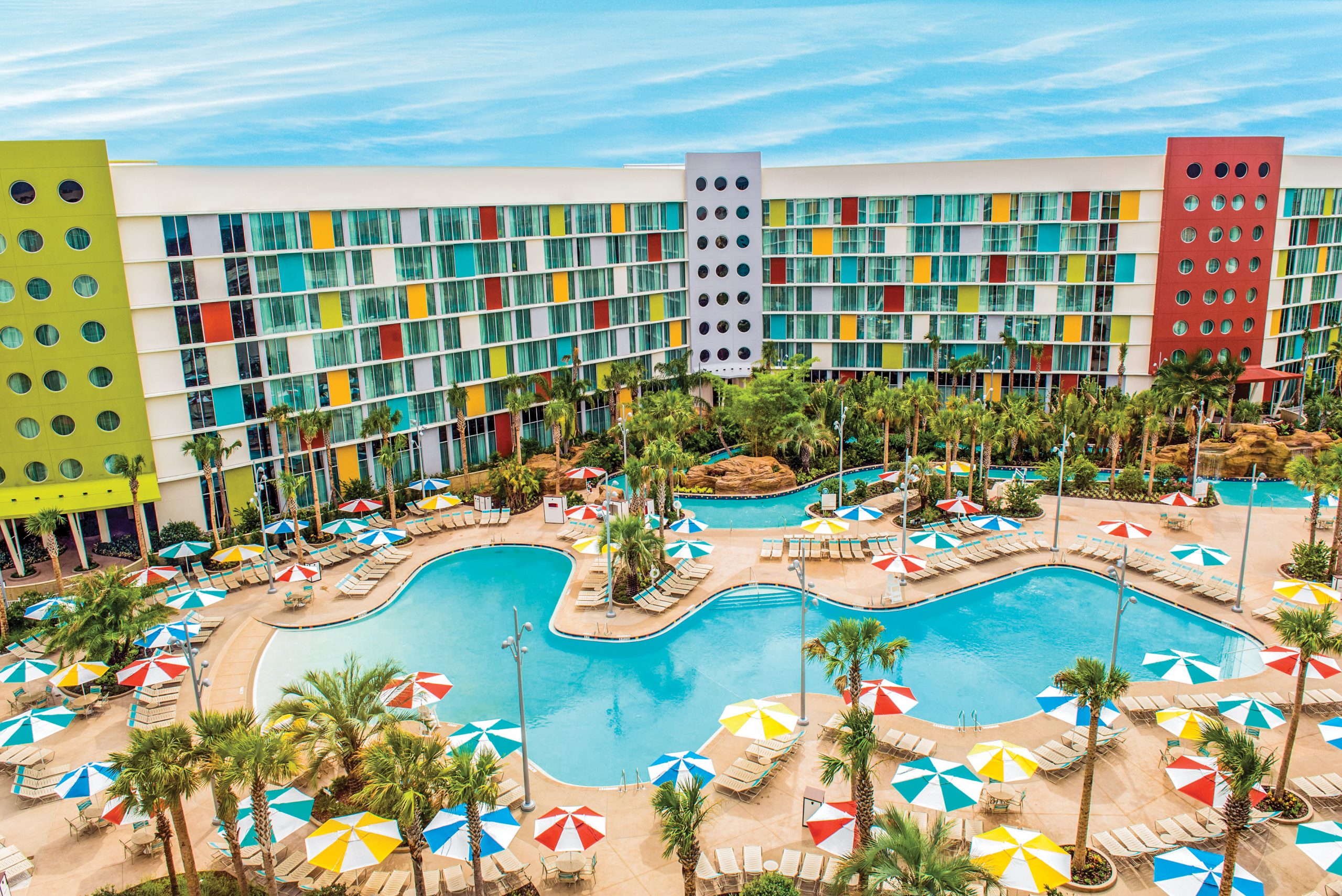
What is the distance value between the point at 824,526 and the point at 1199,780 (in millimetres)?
19873

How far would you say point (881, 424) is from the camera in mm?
58750

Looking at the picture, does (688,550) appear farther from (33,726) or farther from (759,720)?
(33,726)

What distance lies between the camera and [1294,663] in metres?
27.3

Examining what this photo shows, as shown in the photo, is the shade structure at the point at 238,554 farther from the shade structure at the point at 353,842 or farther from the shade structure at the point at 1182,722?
the shade structure at the point at 1182,722

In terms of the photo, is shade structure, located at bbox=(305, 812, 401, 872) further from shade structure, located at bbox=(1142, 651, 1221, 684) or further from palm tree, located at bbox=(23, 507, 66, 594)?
palm tree, located at bbox=(23, 507, 66, 594)

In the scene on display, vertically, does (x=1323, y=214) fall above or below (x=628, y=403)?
above

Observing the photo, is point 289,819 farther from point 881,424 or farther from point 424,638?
point 881,424

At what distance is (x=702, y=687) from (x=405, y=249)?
31352 millimetres

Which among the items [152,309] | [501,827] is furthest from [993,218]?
[501,827]

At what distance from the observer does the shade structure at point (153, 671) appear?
96.1 feet

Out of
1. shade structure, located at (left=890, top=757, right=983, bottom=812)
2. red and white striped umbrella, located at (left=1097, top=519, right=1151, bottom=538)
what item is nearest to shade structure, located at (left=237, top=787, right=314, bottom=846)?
shade structure, located at (left=890, top=757, right=983, bottom=812)

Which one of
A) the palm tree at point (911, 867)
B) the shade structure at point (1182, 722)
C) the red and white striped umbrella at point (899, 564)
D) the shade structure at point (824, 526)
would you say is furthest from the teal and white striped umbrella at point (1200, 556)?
the palm tree at point (911, 867)

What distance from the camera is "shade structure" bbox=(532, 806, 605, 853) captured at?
70.6 ft

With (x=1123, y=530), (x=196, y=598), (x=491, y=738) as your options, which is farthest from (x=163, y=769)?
(x=1123, y=530)
